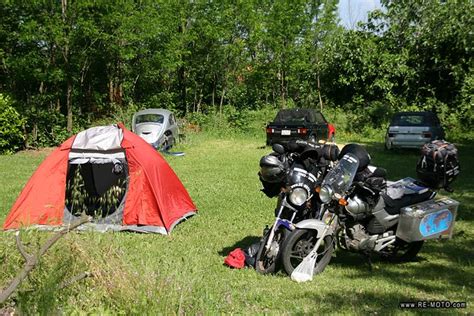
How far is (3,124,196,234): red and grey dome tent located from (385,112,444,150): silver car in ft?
35.3

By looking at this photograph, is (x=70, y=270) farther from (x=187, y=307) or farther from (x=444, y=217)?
(x=444, y=217)

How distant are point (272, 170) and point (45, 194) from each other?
3893 mm

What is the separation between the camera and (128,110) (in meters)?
22.0

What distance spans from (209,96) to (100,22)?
9066 mm

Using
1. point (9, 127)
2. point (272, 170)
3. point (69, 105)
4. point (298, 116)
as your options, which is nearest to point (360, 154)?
point (272, 170)

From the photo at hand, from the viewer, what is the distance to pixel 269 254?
5320mm

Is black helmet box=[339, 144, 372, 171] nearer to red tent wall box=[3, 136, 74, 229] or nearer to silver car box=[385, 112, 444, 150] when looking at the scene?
red tent wall box=[3, 136, 74, 229]

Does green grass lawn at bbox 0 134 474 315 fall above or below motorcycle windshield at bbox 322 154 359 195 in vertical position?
below

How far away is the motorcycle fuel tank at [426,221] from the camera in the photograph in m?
5.29

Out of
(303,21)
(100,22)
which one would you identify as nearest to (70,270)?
(100,22)

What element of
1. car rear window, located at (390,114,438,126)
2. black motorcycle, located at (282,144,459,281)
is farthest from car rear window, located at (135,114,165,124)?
black motorcycle, located at (282,144,459,281)

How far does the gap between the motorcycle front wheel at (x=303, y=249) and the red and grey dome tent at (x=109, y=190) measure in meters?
2.57

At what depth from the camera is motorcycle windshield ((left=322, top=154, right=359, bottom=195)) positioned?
5125mm

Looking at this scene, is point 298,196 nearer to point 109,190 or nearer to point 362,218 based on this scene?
point 362,218
